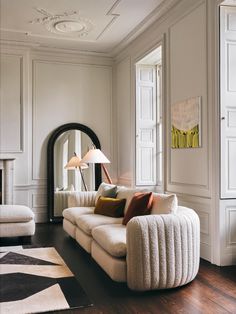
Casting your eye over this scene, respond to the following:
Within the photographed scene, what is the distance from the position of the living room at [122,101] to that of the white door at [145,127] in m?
0.05

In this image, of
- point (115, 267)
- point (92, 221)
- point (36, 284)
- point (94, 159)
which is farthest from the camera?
point (94, 159)

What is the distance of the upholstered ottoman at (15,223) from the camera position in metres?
4.81

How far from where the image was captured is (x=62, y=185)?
22.0 ft

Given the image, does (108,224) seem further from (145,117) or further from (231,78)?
(145,117)

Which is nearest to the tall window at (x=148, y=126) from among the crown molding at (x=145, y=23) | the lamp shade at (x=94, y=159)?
the crown molding at (x=145, y=23)

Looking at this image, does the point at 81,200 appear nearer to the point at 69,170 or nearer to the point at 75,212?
the point at 75,212

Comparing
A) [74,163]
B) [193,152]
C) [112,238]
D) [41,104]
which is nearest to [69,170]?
[74,163]

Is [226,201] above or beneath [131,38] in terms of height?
beneath

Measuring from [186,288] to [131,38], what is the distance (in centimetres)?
430

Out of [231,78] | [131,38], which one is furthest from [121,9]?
[231,78]

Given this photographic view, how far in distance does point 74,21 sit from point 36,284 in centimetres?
386

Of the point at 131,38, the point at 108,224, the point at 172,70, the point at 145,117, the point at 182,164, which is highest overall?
the point at 131,38

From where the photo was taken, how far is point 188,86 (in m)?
4.42

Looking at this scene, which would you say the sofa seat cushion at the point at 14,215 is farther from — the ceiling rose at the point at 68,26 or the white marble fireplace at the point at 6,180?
the ceiling rose at the point at 68,26
